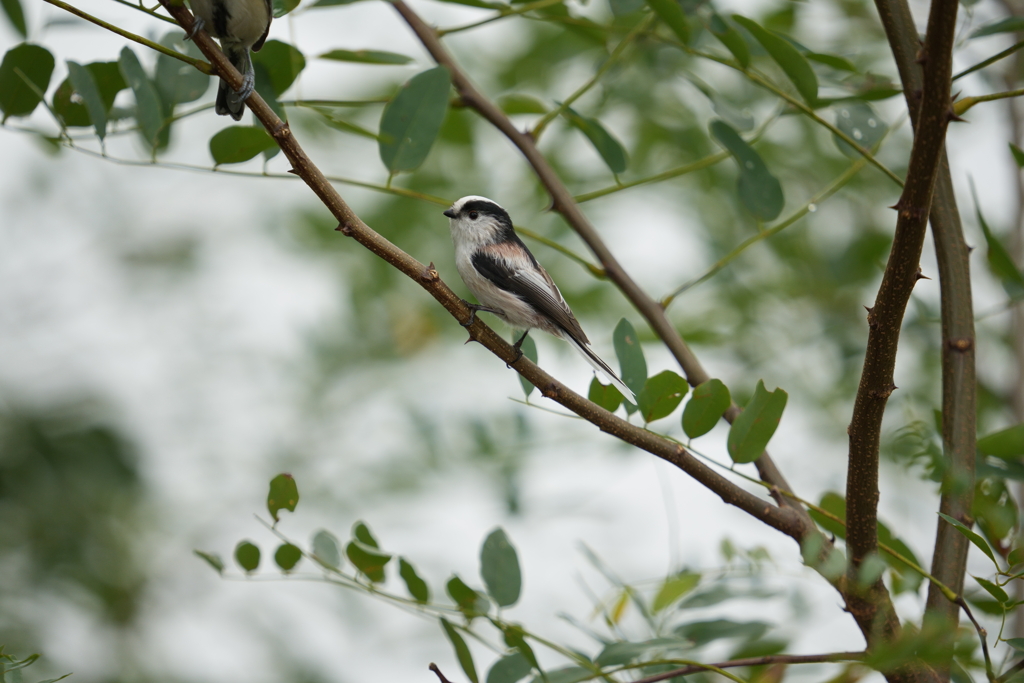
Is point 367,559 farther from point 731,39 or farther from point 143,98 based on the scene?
point 731,39

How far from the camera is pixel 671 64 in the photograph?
3621 millimetres

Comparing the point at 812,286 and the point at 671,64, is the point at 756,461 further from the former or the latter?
the point at 812,286

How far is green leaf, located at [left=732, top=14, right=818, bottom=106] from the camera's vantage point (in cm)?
189

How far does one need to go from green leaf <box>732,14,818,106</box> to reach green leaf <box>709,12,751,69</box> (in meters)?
0.11

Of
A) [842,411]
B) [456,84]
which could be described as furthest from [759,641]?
[842,411]

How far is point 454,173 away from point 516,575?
3054mm

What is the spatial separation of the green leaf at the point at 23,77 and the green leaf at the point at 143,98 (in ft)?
0.60

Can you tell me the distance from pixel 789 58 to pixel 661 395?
0.86 meters

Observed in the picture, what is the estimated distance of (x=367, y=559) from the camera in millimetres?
1952

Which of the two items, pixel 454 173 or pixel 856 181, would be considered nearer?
pixel 856 181

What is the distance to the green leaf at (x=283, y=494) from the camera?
1.79m

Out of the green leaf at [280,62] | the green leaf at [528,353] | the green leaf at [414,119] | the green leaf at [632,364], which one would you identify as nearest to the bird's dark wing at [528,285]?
the green leaf at [528,353]

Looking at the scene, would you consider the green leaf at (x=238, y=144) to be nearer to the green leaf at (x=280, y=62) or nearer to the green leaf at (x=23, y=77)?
the green leaf at (x=280, y=62)

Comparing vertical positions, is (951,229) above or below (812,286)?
below
